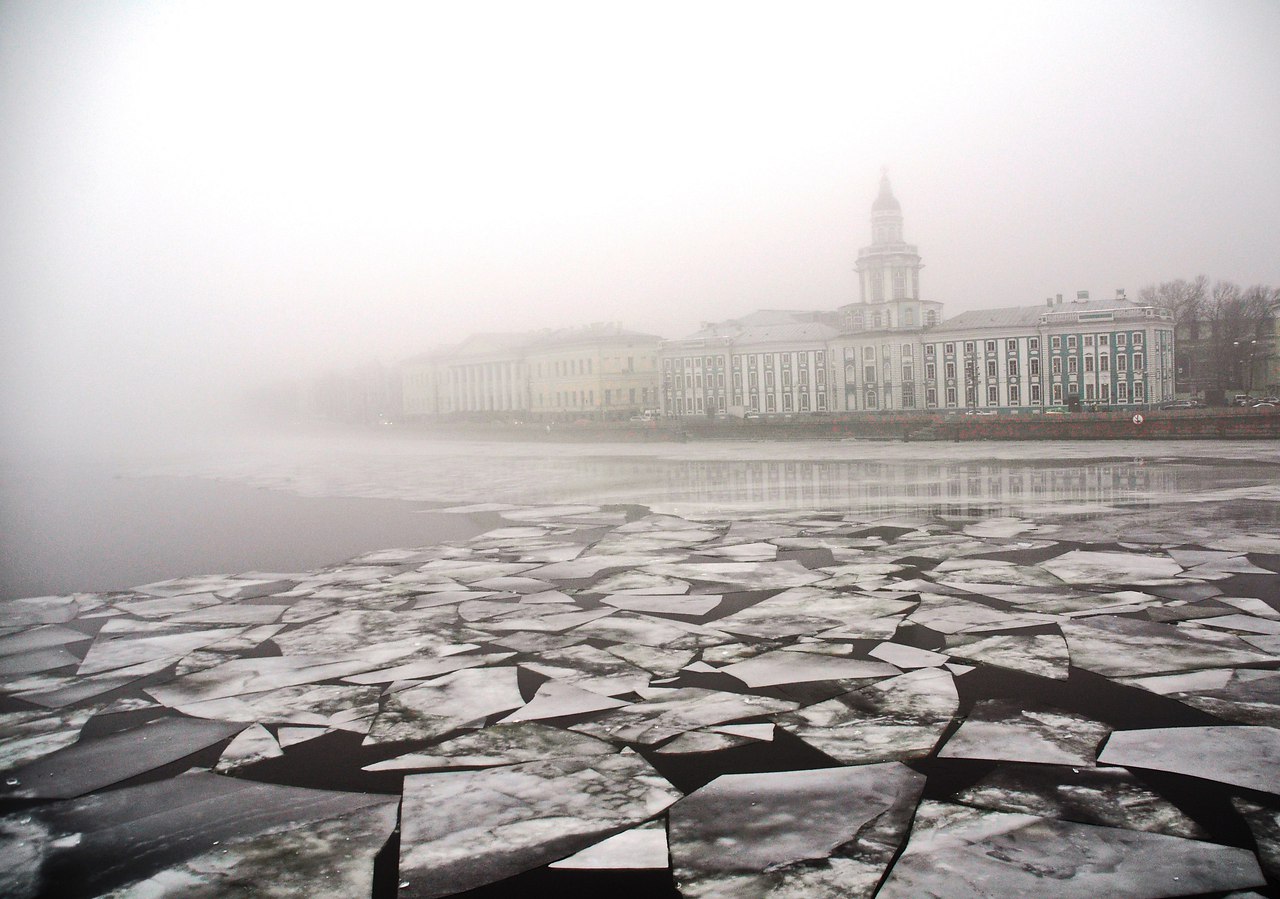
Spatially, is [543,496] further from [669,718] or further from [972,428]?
[972,428]

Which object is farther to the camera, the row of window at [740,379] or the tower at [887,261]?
the row of window at [740,379]

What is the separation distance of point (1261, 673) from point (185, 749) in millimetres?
5814

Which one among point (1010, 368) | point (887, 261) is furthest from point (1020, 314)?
point (887, 261)

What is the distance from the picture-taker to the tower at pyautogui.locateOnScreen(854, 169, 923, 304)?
79250 millimetres

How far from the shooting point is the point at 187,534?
50.9 ft

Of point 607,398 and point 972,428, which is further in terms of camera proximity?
point 607,398

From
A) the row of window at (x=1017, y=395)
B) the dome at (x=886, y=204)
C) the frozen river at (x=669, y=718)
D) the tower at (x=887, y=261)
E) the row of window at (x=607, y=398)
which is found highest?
the dome at (x=886, y=204)

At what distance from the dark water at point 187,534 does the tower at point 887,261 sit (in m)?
63.3

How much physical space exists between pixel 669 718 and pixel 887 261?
7811cm

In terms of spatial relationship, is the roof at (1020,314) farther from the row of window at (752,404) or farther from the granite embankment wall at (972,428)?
the granite embankment wall at (972,428)

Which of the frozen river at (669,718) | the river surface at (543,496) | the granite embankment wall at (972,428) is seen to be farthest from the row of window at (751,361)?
the frozen river at (669,718)

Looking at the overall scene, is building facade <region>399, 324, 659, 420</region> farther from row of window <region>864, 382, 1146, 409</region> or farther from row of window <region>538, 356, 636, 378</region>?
row of window <region>864, 382, 1146, 409</region>

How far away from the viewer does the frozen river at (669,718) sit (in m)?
3.68

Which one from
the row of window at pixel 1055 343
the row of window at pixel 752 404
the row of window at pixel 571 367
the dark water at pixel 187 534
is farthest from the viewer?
the row of window at pixel 571 367
